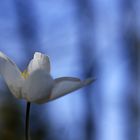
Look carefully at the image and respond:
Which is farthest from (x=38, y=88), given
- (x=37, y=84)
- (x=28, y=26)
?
(x=28, y=26)

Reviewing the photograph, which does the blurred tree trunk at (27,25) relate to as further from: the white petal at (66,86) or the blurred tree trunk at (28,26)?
the white petal at (66,86)

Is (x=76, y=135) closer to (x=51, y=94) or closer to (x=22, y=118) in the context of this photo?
(x=22, y=118)

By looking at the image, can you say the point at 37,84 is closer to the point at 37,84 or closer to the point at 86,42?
the point at 37,84

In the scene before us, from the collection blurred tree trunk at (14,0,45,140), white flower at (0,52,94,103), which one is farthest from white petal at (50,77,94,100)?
blurred tree trunk at (14,0,45,140)

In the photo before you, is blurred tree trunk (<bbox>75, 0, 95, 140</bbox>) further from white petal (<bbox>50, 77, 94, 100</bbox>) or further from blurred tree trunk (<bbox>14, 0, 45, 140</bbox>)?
white petal (<bbox>50, 77, 94, 100</bbox>)

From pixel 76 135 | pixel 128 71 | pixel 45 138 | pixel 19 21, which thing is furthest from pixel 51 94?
pixel 128 71

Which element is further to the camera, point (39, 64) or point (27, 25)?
point (27, 25)

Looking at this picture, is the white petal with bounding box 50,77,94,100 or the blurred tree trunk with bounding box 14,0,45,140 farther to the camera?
the blurred tree trunk with bounding box 14,0,45,140
